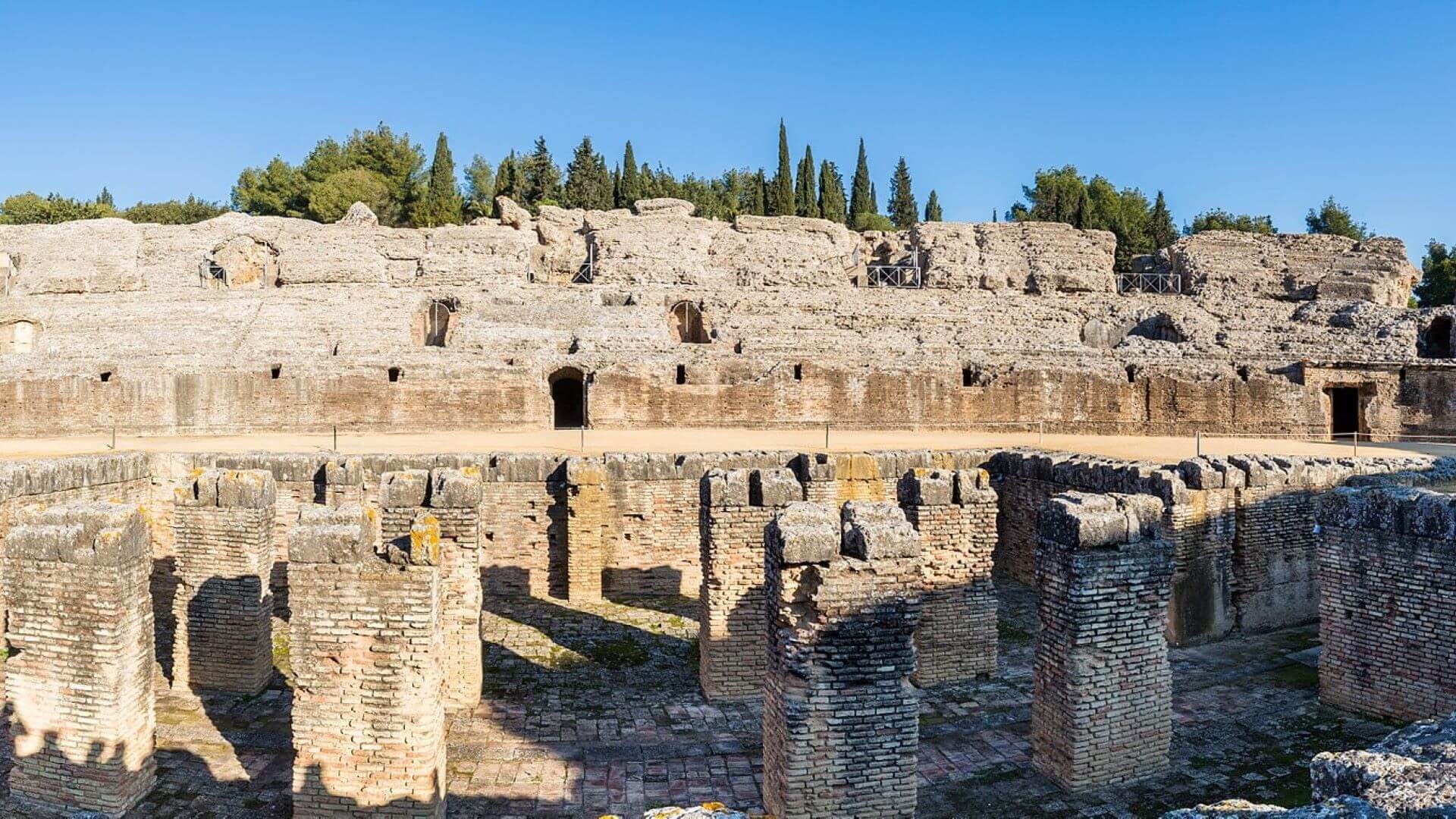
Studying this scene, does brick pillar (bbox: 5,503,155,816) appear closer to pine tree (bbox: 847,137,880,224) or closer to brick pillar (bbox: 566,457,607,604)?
brick pillar (bbox: 566,457,607,604)

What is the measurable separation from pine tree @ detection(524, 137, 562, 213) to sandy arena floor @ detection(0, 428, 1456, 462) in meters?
31.1

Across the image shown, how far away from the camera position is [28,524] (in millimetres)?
6676

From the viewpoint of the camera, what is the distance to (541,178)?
50.1 metres

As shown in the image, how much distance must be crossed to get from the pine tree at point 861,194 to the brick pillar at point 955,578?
180 ft

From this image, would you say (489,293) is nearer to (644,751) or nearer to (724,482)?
(724,482)

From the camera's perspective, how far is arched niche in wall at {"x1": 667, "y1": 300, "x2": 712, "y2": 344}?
27.2 meters

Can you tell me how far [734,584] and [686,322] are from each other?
1957 cm

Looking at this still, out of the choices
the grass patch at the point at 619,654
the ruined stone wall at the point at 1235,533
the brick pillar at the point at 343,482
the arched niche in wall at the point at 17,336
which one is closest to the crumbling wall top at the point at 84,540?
the grass patch at the point at 619,654

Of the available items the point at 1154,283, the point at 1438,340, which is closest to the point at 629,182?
the point at 1154,283

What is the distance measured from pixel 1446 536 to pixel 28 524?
11.2 meters

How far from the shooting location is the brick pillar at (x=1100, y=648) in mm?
6746

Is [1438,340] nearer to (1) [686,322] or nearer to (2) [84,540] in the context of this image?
(1) [686,322]

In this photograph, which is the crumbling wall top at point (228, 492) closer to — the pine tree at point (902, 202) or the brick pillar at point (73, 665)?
the brick pillar at point (73, 665)

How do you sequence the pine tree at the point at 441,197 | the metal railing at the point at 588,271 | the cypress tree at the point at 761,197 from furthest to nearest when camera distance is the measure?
the cypress tree at the point at 761,197, the pine tree at the point at 441,197, the metal railing at the point at 588,271
